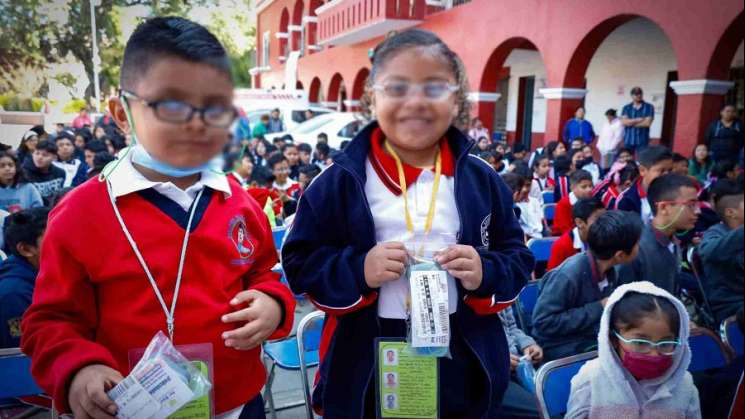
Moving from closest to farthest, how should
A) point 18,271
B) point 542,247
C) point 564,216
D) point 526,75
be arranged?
1. point 18,271
2. point 542,247
3. point 564,216
4. point 526,75

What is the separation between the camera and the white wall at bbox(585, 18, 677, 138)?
898 cm

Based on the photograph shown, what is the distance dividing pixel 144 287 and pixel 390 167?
0.59m

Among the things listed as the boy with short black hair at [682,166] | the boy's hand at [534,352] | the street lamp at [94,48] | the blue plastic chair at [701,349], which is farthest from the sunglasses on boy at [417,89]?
the blue plastic chair at [701,349]

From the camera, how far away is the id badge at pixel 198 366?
3.27 ft

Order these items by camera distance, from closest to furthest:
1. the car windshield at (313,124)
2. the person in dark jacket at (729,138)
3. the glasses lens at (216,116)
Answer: the glasses lens at (216,116) < the person in dark jacket at (729,138) < the car windshield at (313,124)

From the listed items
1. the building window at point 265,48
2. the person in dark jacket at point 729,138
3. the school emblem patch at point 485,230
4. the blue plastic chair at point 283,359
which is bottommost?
the blue plastic chair at point 283,359

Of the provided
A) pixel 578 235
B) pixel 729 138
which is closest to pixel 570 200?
pixel 578 235

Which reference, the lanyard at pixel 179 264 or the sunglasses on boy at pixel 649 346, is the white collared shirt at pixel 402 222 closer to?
the lanyard at pixel 179 264

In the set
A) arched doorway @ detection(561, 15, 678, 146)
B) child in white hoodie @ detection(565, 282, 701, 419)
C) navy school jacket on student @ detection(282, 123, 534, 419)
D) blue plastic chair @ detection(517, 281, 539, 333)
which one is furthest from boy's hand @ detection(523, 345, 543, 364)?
arched doorway @ detection(561, 15, 678, 146)

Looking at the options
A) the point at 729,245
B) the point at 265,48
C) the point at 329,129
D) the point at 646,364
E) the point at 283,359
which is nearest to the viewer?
the point at 729,245

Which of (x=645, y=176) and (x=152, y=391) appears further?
(x=645, y=176)

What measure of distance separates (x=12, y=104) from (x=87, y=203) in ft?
1.32

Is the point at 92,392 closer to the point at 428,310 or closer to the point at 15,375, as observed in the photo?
the point at 428,310

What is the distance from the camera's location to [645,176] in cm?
327
